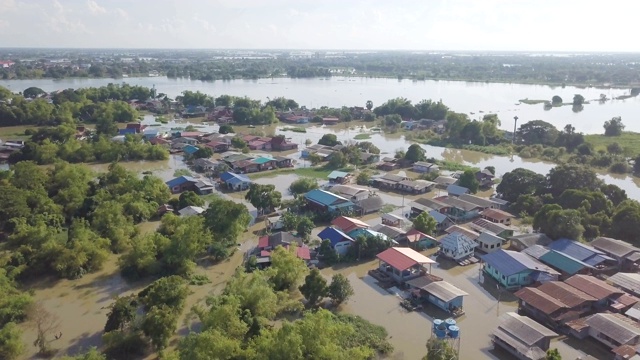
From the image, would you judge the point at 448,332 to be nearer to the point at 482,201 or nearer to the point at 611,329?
the point at 611,329

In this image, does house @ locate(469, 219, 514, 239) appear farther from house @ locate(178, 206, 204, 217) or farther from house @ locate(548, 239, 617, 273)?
house @ locate(178, 206, 204, 217)

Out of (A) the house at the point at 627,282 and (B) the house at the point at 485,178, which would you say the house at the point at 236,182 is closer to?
(B) the house at the point at 485,178

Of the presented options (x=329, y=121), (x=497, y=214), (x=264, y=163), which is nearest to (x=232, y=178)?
(x=264, y=163)

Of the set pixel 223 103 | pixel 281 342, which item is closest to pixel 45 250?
pixel 281 342

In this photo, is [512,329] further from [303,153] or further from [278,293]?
[303,153]

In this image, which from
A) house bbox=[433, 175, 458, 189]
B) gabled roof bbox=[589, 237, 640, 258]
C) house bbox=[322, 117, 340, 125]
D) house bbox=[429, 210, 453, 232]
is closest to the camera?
gabled roof bbox=[589, 237, 640, 258]

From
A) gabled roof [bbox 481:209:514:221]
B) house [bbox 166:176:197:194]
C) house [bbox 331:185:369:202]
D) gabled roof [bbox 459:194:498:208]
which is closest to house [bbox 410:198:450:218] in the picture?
gabled roof [bbox 459:194:498:208]
